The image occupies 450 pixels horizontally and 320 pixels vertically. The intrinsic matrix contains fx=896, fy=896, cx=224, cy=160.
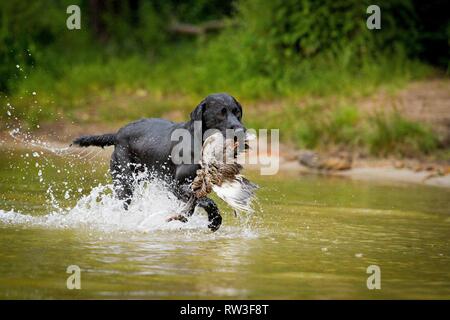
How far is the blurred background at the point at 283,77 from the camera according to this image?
565 inches

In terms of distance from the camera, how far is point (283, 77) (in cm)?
1730

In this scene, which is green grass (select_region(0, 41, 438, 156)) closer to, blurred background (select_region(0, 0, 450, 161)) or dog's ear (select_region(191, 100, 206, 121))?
blurred background (select_region(0, 0, 450, 161))

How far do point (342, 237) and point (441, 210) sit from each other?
2.28 meters

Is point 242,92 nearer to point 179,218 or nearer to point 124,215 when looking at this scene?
point 124,215

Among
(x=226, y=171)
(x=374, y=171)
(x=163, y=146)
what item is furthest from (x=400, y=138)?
(x=226, y=171)

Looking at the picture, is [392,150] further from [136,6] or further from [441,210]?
[136,6]

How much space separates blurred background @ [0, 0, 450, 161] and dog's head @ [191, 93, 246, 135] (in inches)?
249

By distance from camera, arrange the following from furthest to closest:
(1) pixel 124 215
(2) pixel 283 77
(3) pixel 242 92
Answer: (2) pixel 283 77 < (3) pixel 242 92 < (1) pixel 124 215

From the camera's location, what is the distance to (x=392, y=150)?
1367 cm

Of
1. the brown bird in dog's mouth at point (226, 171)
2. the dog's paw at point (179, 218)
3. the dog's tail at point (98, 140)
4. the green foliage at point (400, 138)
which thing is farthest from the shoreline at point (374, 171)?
the brown bird in dog's mouth at point (226, 171)

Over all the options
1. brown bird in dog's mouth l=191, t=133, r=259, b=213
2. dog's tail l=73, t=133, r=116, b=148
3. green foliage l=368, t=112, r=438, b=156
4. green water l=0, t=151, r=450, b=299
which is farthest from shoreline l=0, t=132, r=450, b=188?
brown bird in dog's mouth l=191, t=133, r=259, b=213

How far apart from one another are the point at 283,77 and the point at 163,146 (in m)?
9.31

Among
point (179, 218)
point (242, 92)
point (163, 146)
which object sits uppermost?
point (242, 92)
